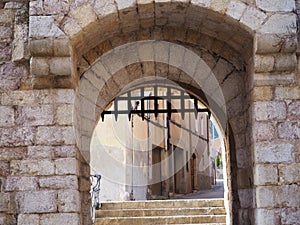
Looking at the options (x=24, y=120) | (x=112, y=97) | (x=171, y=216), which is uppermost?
(x=112, y=97)

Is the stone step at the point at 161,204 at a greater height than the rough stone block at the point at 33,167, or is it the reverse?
the rough stone block at the point at 33,167

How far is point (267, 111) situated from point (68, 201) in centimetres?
185

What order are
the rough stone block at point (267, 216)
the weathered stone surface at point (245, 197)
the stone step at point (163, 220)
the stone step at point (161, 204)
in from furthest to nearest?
1. the stone step at point (161, 204)
2. the stone step at point (163, 220)
3. the weathered stone surface at point (245, 197)
4. the rough stone block at point (267, 216)

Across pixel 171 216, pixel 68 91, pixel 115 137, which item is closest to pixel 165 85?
pixel 68 91

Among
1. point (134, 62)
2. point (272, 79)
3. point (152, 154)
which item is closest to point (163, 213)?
point (134, 62)

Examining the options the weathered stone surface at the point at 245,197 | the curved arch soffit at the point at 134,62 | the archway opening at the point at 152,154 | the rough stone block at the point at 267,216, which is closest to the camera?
the rough stone block at the point at 267,216

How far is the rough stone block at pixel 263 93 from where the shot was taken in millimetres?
4308

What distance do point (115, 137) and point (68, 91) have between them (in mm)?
7189

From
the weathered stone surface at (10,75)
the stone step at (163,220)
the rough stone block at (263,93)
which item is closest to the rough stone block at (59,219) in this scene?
the weathered stone surface at (10,75)

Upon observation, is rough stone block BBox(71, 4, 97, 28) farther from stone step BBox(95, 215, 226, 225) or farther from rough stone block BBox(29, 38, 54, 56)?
stone step BBox(95, 215, 226, 225)

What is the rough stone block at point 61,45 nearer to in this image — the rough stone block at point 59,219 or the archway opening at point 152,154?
the rough stone block at point 59,219

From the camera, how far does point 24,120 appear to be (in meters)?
4.39

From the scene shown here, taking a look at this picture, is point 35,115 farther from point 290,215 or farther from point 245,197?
point 290,215

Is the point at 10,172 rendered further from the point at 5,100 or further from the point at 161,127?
the point at 161,127
